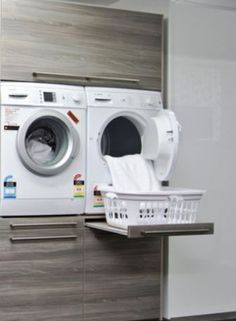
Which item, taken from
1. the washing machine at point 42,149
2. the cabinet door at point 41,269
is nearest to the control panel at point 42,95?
the washing machine at point 42,149

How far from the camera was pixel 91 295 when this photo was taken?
3363 mm

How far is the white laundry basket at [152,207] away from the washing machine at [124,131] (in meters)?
0.20

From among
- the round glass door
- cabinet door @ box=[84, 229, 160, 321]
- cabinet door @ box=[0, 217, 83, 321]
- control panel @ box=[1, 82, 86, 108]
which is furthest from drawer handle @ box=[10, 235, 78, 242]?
control panel @ box=[1, 82, 86, 108]

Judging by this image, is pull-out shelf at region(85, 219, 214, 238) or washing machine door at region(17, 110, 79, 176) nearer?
pull-out shelf at region(85, 219, 214, 238)

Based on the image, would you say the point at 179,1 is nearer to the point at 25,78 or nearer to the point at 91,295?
the point at 25,78

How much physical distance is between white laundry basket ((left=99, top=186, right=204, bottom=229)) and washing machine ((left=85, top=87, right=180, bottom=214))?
0.66 feet

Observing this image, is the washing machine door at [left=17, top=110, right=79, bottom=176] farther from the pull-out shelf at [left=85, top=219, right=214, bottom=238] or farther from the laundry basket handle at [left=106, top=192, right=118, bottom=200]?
the pull-out shelf at [left=85, top=219, right=214, bottom=238]

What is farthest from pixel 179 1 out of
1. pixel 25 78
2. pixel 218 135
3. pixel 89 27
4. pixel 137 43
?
pixel 25 78

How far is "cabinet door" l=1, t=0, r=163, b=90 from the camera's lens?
327 centimetres

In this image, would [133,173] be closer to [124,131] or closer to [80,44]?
[124,131]

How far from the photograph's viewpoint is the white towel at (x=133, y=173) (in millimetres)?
3361

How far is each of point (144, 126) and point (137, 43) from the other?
0.52m

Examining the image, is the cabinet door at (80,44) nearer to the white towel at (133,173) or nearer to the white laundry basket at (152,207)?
the white towel at (133,173)

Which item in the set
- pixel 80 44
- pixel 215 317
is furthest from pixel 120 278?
pixel 80 44
